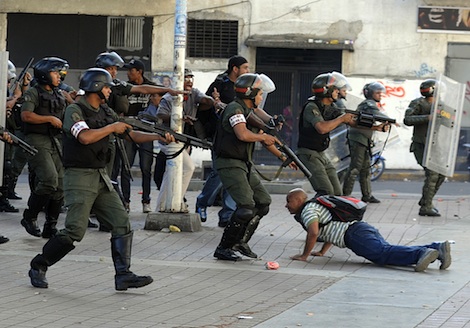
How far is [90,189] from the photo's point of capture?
855 centimetres

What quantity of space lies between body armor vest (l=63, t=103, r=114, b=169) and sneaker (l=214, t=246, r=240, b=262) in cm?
206

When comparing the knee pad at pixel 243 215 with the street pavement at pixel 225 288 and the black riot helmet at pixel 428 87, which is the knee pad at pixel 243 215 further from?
the black riot helmet at pixel 428 87

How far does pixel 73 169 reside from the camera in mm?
8602

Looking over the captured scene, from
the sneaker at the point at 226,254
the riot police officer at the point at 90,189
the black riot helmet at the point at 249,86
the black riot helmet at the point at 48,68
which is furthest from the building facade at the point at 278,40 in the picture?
the riot police officer at the point at 90,189

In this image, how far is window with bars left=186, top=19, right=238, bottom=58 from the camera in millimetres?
25391

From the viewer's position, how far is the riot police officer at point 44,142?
36.0 ft

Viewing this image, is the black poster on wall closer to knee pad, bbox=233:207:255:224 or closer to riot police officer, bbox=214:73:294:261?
riot police officer, bbox=214:73:294:261

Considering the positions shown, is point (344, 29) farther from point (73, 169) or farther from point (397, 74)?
point (73, 169)

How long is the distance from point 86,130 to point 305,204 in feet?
8.86

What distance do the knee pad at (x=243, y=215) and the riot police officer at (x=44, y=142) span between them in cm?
210

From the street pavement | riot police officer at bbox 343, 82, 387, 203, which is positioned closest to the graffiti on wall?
riot police officer at bbox 343, 82, 387, 203

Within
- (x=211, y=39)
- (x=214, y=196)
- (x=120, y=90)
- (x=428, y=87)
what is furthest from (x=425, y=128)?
(x=211, y=39)

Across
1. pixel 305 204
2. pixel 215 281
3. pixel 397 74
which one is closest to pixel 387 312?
pixel 215 281

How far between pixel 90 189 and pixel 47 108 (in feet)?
8.93
